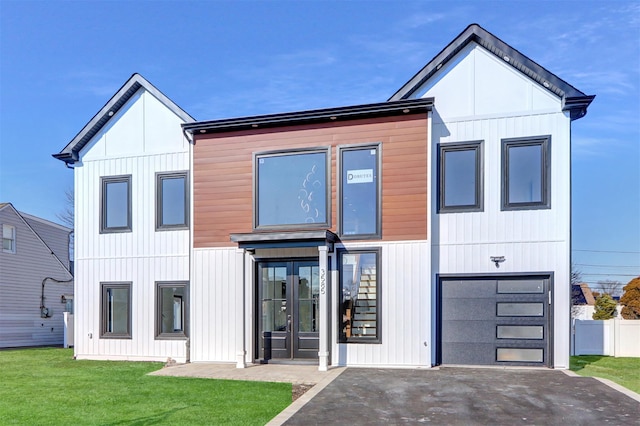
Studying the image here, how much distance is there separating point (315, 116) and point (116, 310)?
6906mm

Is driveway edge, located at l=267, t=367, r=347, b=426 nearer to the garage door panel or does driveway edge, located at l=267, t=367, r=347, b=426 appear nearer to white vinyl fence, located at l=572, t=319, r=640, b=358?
the garage door panel

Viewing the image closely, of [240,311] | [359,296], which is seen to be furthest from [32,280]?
[359,296]

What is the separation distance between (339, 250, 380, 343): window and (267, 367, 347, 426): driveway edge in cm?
86

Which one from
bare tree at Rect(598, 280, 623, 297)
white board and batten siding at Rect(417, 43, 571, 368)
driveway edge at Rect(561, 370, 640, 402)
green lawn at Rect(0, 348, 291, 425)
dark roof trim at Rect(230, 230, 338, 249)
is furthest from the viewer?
bare tree at Rect(598, 280, 623, 297)

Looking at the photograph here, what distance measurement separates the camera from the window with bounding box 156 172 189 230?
39.6 feet

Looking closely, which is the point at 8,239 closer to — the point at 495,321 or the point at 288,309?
the point at 288,309

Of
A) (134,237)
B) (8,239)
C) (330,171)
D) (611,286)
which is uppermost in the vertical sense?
(330,171)

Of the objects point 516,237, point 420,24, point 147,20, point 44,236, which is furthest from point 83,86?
point 516,237

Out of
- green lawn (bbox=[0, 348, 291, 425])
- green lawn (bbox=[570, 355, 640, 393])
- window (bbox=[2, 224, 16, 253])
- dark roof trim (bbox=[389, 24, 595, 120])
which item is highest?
dark roof trim (bbox=[389, 24, 595, 120])

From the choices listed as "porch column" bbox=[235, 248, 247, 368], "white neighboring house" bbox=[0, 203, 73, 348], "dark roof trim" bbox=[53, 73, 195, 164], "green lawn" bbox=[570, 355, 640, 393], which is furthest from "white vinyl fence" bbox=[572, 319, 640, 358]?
"white neighboring house" bbox=[0, 203, 73, 348]

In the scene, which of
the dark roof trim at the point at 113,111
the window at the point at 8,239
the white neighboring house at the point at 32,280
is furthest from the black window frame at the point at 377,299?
the window at the point at 8,239

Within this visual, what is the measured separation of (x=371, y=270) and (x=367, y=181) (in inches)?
73.2

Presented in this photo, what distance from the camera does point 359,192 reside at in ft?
34.9

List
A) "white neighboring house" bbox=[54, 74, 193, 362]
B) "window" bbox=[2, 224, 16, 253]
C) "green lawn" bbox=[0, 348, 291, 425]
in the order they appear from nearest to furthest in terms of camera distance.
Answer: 1. "green lawn" bbox=[0, 348, 291, 425]
2. "white neighboring house" bbox=[54, 74, 193, 362]
3. "window" bbox=[2, 224, 16, 253]
